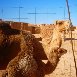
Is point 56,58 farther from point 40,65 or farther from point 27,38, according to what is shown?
point 27,38

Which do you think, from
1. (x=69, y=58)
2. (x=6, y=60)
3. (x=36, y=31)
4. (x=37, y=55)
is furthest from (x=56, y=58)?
(x=36, y=31)

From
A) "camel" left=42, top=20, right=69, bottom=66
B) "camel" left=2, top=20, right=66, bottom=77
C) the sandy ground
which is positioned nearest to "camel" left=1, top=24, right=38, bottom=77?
"camel" left=2, top=20, right=66, bottom=77

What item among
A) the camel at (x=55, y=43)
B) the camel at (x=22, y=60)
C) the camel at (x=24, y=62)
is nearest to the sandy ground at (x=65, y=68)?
the camel at (x=55, y=43)

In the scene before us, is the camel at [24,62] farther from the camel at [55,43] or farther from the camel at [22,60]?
the camel at [55,43]

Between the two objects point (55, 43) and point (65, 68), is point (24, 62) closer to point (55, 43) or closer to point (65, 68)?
point (55, 43)

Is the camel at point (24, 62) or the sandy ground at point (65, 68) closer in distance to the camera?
the camel at point (24, 62)

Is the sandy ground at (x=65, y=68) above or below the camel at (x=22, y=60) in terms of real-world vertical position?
below

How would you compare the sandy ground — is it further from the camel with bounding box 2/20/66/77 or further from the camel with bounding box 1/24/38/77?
the camel with bounding box 1/24/38/77

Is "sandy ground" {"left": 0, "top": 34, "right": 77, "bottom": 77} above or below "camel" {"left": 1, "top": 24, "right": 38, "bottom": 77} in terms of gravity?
below

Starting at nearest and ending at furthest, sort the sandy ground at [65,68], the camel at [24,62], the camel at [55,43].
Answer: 1. the camel at [24,62]
2. the camel at [55,43]
3. the sandy ground at [65,68]

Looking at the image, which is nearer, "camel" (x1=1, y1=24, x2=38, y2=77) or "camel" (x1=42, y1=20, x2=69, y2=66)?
"camel" (x1=1, y1=24, x2=38, y2=77)

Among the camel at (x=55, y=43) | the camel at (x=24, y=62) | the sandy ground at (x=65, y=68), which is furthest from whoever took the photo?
the sandy ground at (x=65, y=68)

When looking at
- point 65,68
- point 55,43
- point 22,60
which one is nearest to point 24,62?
point 22,60

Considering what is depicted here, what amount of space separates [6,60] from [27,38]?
0.68 m
